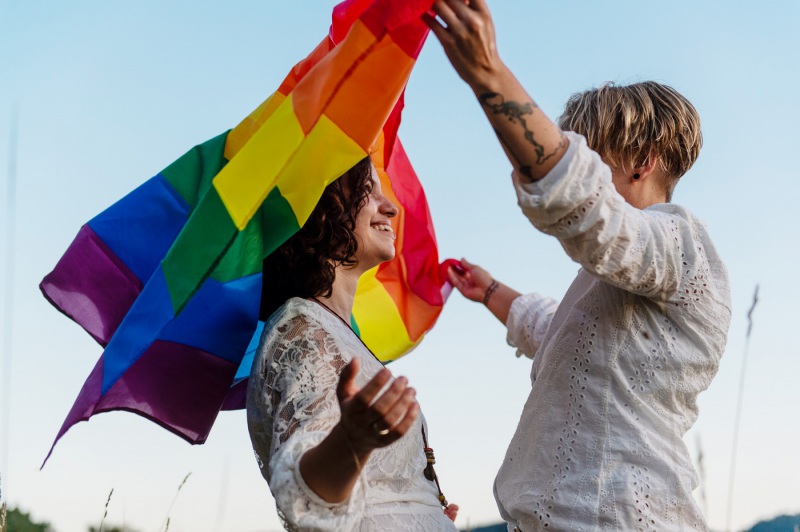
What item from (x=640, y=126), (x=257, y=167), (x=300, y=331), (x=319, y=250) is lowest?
(x=300, y=331)

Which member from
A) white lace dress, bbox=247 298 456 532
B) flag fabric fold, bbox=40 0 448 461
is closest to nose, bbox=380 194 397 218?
flag fabric fold, bbox=40 0 448 461

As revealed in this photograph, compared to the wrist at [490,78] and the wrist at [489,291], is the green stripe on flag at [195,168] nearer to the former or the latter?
the wrist at [490,78]

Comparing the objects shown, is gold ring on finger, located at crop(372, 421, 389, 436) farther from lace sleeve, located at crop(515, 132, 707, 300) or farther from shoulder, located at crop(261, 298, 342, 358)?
shoulder, located at crop(261, 298, 342, 358)

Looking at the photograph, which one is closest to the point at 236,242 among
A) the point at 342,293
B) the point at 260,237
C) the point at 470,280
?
the point at 260,237

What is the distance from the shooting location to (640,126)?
103 inches

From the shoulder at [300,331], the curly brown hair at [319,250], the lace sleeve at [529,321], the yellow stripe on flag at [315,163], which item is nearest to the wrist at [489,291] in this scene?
the lace sleeve at [529,321]

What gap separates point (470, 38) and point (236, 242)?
98cm

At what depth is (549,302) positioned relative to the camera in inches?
134

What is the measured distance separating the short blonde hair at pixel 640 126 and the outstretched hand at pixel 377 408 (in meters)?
1.18

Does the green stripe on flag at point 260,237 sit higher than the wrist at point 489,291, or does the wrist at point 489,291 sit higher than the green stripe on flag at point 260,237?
the green stripe on flag at point 260,237

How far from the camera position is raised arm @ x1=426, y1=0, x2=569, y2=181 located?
1.83 meters

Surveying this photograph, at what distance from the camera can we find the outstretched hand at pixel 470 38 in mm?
1824

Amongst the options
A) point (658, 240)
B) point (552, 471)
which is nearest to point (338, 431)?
point (552, 471)

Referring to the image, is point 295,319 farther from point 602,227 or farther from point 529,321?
point 529,321
